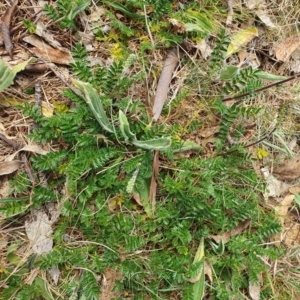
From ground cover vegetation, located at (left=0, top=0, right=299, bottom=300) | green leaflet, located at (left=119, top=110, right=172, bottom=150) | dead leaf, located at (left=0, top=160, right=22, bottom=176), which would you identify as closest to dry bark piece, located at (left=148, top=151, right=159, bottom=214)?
ground cover vegetation, located at (left=0, top=0, right=299, bottom=300)

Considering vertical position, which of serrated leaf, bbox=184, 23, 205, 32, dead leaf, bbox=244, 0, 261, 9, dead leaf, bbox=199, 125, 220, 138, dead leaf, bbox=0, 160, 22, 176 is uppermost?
serrated leaf, bbox=184, 23, 205, 32

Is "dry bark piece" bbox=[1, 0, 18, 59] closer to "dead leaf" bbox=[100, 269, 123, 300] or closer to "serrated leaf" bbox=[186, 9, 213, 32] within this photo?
"serrated leaf" bbox=[186, 9, 213, 32]

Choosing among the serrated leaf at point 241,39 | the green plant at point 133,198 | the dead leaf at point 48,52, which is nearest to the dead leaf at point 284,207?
the green plant at point 133,198

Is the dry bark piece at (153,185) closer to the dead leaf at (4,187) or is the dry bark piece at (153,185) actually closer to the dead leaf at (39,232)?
the dead leaf at (39,232)

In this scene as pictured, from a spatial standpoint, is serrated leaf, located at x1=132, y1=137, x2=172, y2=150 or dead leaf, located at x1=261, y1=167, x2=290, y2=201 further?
dead leaf, located at x1=261, y1=167, x2=290, y2=201

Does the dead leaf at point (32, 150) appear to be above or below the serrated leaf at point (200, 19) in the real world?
below

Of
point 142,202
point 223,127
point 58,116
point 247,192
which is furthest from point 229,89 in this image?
point 58,116

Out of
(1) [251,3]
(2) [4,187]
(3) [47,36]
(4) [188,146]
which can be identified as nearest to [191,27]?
(1) [251,3]
